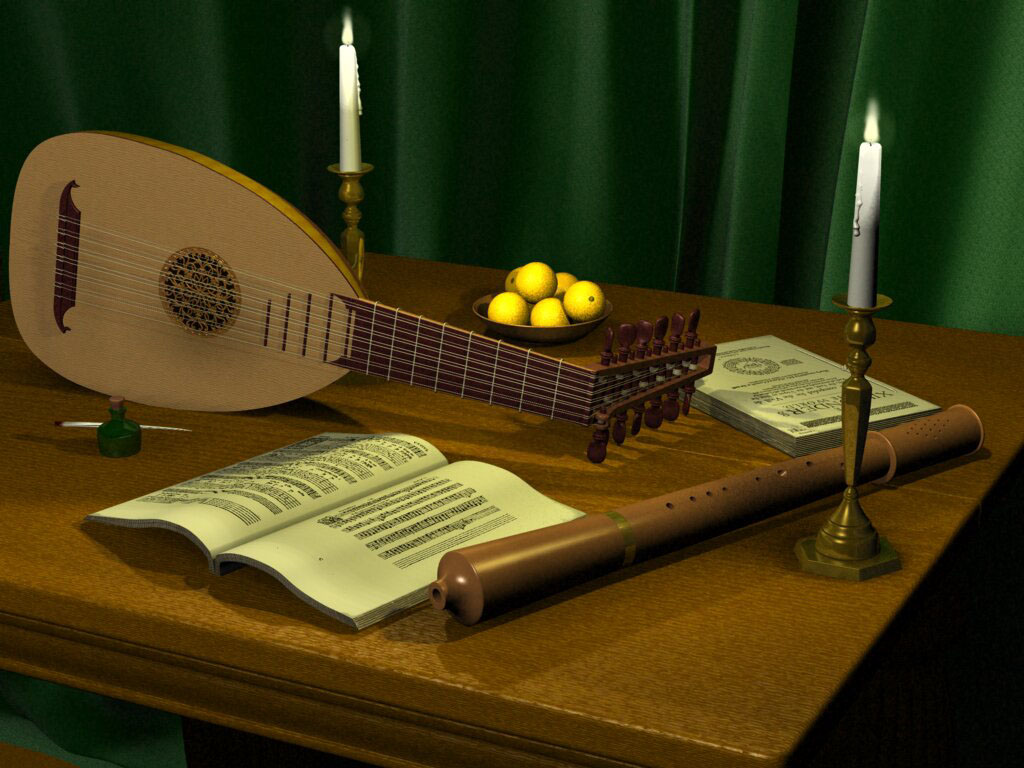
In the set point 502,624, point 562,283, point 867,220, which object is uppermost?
point 867,220

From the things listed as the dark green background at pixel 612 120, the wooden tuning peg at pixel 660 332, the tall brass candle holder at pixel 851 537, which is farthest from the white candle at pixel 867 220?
the dark green background at pixel 612 120

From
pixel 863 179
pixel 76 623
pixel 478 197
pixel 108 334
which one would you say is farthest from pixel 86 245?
pixel 478 197

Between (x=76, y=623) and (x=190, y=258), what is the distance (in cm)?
37

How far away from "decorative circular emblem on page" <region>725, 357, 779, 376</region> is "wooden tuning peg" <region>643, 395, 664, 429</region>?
0.12 m

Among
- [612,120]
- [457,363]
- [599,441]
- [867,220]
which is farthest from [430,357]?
[612,120]

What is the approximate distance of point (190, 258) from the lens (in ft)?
3.24

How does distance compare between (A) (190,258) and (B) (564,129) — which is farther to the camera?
(B) (564,129)

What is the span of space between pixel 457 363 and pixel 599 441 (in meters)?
0.13

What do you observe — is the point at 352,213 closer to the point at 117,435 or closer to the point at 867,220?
the point at 117,435

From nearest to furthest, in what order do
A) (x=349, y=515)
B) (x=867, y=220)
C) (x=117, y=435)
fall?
(x=867, y=220) < (x=349, y=515) < (x=117, y=435)

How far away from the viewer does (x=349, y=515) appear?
0.79 metres

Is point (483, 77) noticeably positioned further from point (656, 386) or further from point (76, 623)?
point (76, 623)

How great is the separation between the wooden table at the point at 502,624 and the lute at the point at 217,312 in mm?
37

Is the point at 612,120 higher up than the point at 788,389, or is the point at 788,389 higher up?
the point at 612,120
